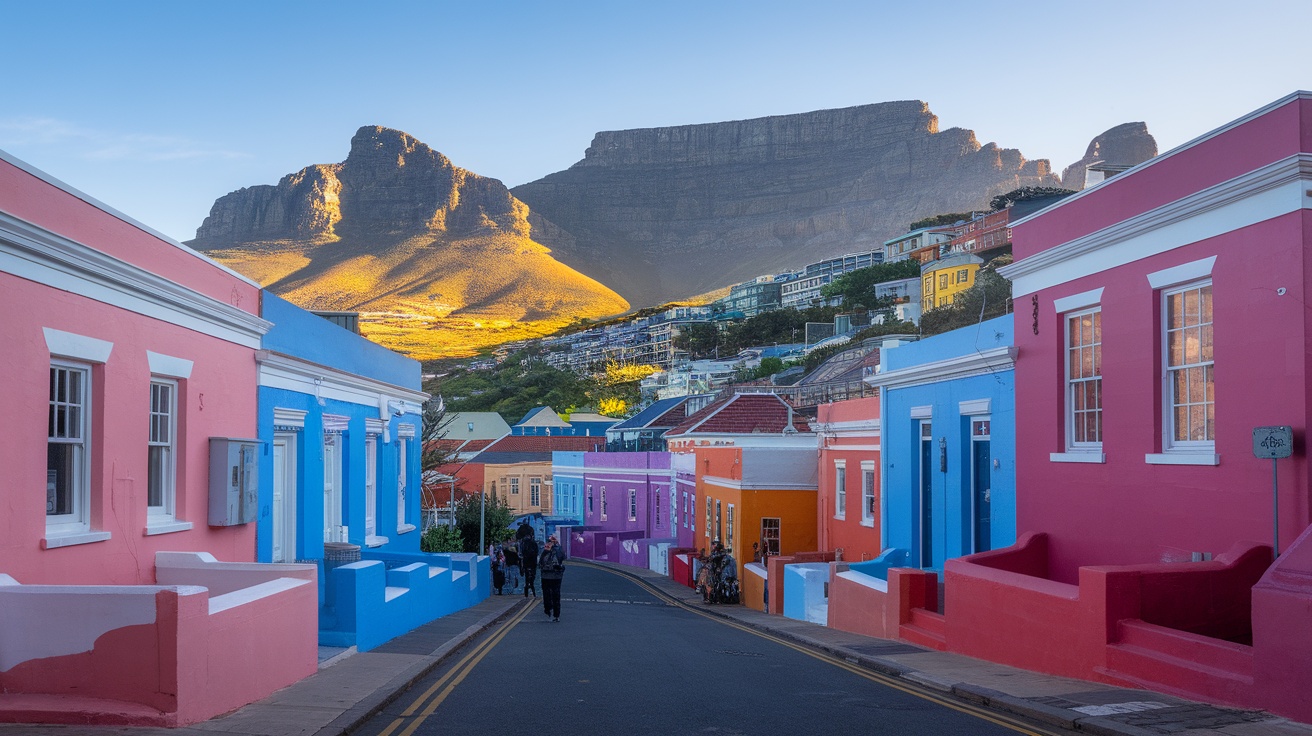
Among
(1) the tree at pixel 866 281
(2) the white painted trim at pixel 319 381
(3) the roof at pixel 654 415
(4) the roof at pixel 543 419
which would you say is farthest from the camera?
(1) the tree at pixel 866 281

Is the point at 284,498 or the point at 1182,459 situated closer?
the point at 1182,459

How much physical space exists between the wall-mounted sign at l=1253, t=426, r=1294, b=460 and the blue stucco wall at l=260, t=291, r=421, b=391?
11.9 meters

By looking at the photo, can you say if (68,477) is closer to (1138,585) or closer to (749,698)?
(749,698)

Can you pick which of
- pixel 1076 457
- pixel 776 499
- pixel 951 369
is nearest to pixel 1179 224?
pixel 1076 457

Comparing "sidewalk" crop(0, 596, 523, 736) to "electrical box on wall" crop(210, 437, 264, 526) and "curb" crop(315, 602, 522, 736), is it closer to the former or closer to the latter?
"curb" crop(315, 602, 522, 736)

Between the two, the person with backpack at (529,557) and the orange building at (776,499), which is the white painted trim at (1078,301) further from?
the orange building at (776,499)

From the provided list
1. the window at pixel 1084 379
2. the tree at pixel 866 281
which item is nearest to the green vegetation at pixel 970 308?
the window at pixel 1084 379

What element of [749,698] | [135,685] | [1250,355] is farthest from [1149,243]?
[135,685]

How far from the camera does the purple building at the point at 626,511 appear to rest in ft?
160

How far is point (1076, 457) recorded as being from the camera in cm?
1438

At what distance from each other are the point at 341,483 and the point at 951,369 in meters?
10.8

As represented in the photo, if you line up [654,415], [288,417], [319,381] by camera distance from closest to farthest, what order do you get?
[288,417] → [319,381] → [654,415]

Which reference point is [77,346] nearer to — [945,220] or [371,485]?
[371,485]

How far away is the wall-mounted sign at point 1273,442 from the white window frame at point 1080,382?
364cm
